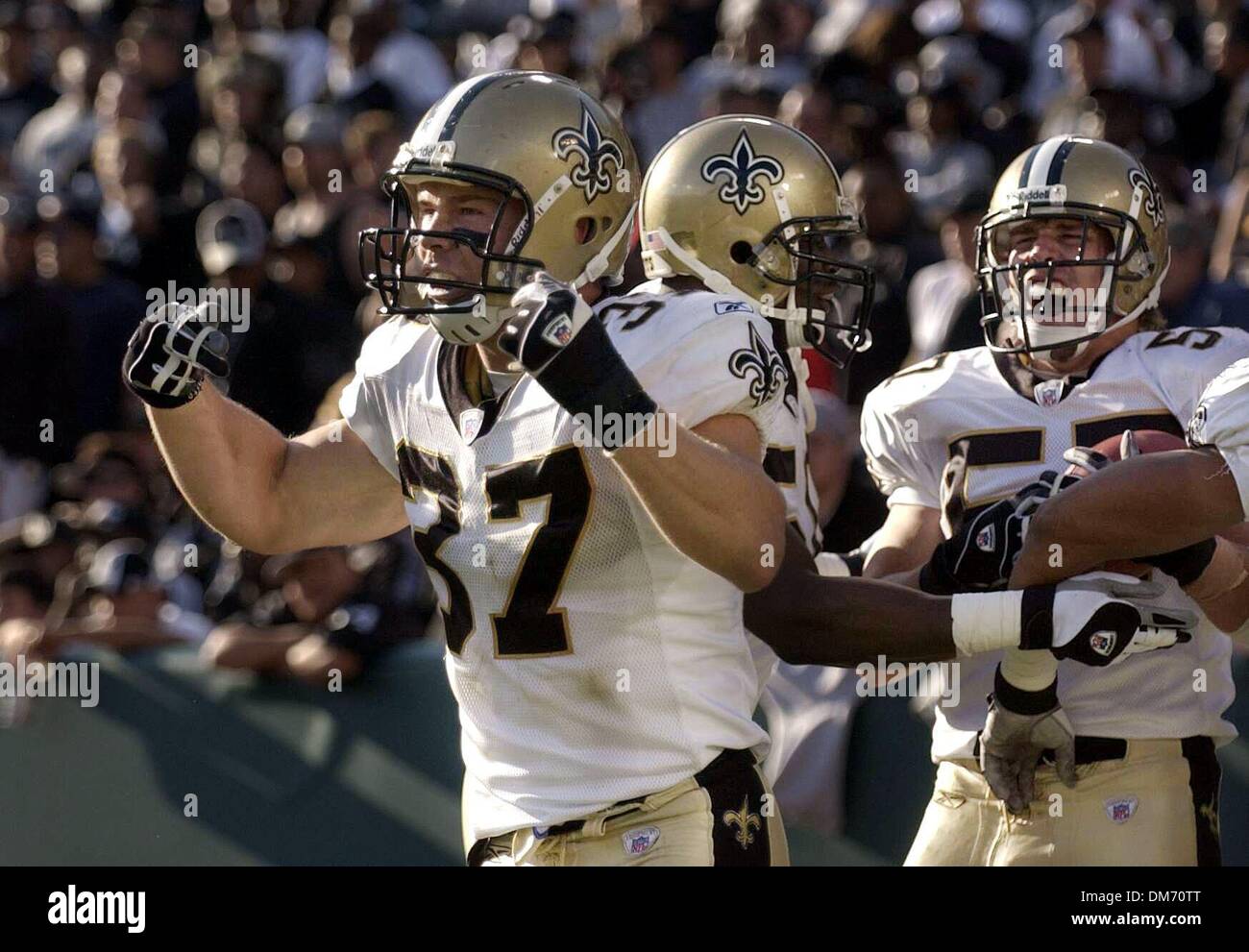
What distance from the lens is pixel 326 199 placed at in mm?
7816

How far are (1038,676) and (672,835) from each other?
79cm

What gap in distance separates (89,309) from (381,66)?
1.76 m

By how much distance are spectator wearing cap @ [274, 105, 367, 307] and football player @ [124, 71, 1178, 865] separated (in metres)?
3.72

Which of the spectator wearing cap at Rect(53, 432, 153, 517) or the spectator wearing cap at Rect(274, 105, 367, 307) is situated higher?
the spectator wearing cap at Rect(274, 105, 367, 307)

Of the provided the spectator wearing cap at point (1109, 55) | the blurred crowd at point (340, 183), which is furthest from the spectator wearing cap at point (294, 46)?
the spectator wearing cap at point (1109, 55)

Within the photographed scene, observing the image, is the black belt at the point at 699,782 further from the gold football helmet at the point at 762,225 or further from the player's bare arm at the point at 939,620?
the gold football helmet at the point at 762,225

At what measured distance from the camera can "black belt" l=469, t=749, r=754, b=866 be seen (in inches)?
125

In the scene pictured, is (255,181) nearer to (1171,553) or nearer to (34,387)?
(34,387)

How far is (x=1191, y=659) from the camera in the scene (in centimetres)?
378

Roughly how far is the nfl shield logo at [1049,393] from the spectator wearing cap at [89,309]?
14.1 ft

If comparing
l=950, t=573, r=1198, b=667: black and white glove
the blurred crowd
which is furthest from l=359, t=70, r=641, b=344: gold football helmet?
the blurred crowd

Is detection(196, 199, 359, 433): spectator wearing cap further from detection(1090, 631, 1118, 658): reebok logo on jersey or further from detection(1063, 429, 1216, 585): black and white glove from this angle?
detection(1090, 631, 1118, 658): reebok logo on jersey

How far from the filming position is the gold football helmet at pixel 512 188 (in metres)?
3.32

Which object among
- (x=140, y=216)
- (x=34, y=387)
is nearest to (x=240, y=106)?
(x=140, y=216)
